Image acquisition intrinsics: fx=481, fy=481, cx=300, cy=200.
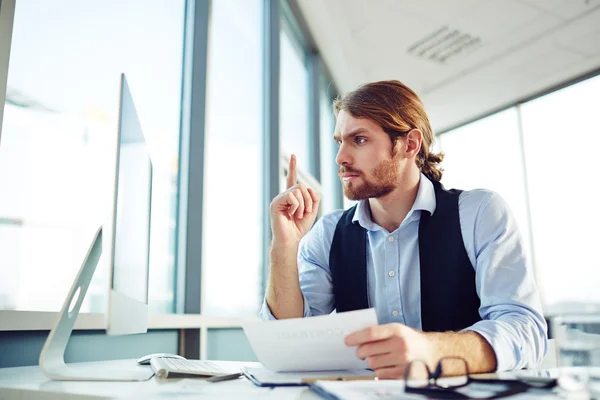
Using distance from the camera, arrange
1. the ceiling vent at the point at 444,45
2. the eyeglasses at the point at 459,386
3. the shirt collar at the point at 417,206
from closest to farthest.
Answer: the eyeglasses at the point at 459,386 → the shirt collar at the point at 417,206 → the ceiling vent at the point at 444,45

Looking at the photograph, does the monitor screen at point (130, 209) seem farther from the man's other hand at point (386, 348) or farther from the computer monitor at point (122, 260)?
the man's other hand at point (386, 348)

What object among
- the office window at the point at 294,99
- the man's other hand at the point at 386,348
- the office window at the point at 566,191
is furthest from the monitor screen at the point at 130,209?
the office window at the point at 566,191

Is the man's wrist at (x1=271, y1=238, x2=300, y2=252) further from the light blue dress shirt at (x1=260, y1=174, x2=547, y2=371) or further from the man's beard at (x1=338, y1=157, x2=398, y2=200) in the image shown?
the man's beard at (x1=338, y1=157, x2=398, y2=200)

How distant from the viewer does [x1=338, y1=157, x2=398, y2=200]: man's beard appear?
1.48 metres

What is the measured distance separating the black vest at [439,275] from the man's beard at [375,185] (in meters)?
0.16

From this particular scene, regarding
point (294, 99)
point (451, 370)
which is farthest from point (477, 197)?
point (294, 99)

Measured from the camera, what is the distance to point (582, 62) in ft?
14.1

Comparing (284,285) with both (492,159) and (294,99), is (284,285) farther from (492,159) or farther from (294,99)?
(492,159)

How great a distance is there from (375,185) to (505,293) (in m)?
0.53

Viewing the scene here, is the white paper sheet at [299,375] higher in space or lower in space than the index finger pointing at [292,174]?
lower

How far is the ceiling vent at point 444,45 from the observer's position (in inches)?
150

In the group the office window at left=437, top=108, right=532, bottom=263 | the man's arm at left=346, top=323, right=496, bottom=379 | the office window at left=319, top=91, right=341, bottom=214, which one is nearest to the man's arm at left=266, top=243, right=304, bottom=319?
the man's arm at left=346, top=323, right=496, bottom=379

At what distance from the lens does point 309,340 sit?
2.35 feet

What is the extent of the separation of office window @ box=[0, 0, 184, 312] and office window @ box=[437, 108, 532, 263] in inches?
144
